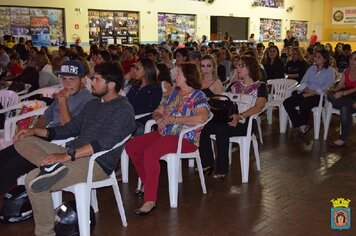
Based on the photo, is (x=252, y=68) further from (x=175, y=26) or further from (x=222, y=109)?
(x=175, y=26)

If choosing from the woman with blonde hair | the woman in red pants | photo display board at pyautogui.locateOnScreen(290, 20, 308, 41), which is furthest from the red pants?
photo display board at pyautogui.locateOnScreen(290, 20, 308, 41)

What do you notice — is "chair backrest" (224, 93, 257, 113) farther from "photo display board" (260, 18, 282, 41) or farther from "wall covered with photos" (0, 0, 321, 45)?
"photo display board" (260, 18, 282, 41)

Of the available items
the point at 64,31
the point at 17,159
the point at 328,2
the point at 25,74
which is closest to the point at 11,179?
the point at 17,159

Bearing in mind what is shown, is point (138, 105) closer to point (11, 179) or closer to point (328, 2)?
point (11, 179)

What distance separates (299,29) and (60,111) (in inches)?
826

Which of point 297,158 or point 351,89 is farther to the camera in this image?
point 351,89

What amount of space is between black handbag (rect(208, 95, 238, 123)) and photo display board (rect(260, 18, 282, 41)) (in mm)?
16758

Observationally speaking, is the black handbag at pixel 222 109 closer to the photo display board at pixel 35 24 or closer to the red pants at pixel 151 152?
the red pants at pixel 151 152

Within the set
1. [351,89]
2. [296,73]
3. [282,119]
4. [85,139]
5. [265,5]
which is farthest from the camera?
[265,5]

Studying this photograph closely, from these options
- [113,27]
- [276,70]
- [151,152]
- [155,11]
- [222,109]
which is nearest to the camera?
[151,152]

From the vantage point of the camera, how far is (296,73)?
746 cm

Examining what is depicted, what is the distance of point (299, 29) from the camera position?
22.5 metres

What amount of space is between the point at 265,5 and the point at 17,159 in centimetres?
1837

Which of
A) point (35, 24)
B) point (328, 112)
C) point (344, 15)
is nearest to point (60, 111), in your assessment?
point (328, 112)
